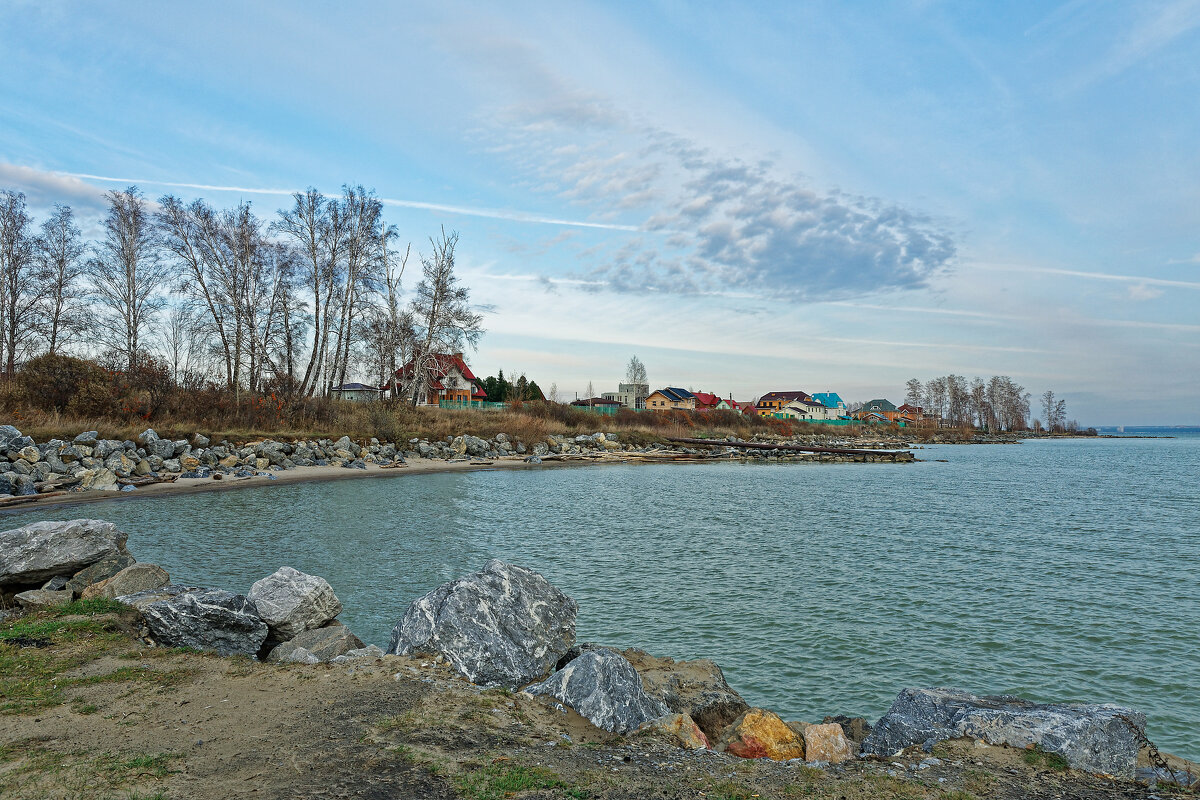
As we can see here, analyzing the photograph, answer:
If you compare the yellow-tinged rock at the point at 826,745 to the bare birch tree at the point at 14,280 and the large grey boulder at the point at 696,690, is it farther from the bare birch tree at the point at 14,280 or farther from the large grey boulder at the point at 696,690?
the bare birch tree at the point at 14,280

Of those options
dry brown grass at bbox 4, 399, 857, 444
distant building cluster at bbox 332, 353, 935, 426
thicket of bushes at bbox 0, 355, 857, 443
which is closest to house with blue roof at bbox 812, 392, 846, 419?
distant building cluster at bbox 332, 353, 935, 426

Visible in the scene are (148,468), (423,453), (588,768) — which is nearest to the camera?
(588,768)

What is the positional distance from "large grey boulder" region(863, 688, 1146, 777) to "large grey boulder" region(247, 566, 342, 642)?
673 cm

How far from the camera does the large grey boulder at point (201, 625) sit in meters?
7.27

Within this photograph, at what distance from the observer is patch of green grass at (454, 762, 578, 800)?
4168 mm

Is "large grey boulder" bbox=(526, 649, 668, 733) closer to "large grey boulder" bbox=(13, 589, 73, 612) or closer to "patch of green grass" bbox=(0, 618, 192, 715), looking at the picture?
"patch of green grass" bbox=(0, 618, 192, 715)

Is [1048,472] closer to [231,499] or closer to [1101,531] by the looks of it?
[1101,531]

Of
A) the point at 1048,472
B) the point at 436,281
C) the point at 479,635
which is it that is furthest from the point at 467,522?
the point at 1048,472

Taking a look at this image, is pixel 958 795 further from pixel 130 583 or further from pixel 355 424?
pixel 355 424

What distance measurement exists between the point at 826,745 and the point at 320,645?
5702 millimetres

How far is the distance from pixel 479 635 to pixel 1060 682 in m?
7.99

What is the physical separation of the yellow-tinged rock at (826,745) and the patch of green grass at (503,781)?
107 inches

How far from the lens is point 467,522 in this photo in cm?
2009

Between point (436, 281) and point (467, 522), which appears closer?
point (467, 522)
